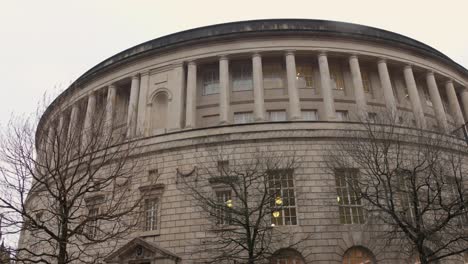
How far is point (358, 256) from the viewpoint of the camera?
22609mm

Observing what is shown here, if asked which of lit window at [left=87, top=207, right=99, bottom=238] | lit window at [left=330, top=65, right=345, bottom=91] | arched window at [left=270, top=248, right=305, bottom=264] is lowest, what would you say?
arched window at [left=270, top=248, right=305, bottom=264]

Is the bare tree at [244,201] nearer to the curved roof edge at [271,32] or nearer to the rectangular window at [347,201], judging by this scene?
the rectangular window at [347,201]

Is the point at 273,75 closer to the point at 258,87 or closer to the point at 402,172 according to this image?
the point at 258,87

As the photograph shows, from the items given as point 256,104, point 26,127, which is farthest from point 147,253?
point 256,104

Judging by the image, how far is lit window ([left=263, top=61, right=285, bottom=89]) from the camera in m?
30.8

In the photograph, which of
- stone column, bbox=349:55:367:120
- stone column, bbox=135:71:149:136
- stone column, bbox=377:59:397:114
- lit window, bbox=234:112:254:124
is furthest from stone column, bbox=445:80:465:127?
stone column, bbox=135:71:149:136

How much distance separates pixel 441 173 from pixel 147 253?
1606 centimetres

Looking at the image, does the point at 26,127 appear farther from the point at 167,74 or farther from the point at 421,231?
the point at 421,231

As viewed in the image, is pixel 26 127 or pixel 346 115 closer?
pixel 26 127

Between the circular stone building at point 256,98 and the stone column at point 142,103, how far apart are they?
9cm

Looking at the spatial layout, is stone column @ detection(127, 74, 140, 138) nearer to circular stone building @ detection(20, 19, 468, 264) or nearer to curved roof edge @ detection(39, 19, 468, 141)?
circular stone building @ detection(20, 19, 468, 264)

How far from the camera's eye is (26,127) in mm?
17578

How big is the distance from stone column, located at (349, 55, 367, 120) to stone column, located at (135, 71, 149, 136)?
15118mm

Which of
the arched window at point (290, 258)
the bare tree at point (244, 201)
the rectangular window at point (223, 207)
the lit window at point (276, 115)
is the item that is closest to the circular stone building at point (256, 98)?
the lit window at point (276, 115)
